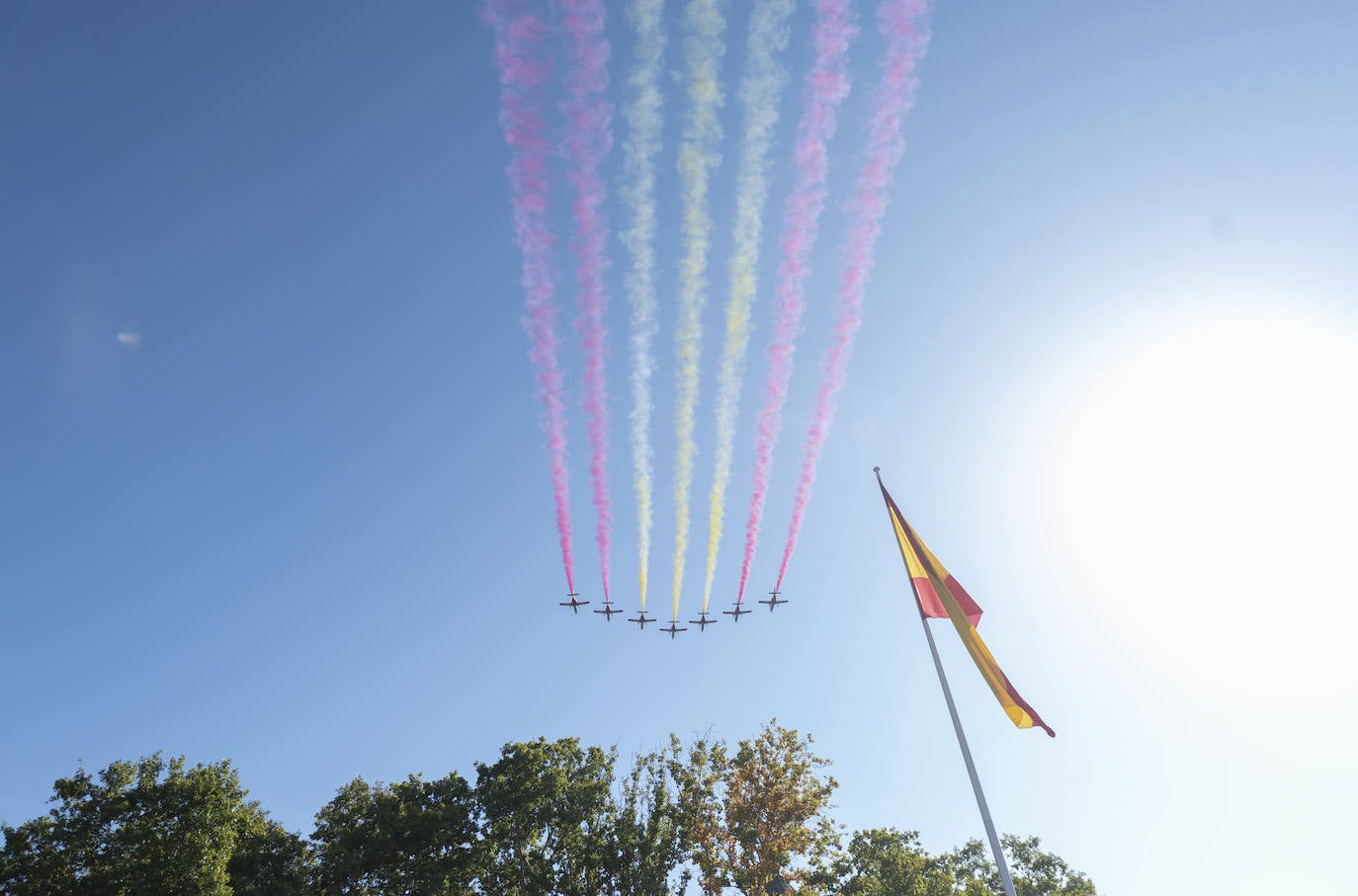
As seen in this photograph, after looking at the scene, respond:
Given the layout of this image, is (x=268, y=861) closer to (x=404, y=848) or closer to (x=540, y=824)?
(x=404, y=848)

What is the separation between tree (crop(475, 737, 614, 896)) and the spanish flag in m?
23.4

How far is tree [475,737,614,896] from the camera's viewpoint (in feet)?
102

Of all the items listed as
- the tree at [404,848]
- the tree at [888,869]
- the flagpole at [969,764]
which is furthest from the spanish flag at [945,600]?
the tree at [404,848]

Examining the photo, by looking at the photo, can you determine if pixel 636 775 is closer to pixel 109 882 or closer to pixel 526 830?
pixel 526 830

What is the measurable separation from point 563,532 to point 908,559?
1683 centimetres

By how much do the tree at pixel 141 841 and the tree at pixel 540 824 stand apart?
1084 centimetres

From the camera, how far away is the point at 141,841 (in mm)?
28328

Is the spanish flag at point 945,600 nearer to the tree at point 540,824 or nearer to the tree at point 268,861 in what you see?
the tree at point 540,824

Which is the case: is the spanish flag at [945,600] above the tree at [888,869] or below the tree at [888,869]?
above

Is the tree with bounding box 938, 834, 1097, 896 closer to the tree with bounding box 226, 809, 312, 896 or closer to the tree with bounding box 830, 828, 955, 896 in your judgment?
the tree with bounding box 830, 828, 955, 896

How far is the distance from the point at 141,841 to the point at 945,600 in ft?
124

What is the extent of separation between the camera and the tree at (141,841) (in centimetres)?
2734

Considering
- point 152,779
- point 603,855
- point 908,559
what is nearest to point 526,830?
point 603,855

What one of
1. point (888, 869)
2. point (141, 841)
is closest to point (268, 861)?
point (141, 841)
